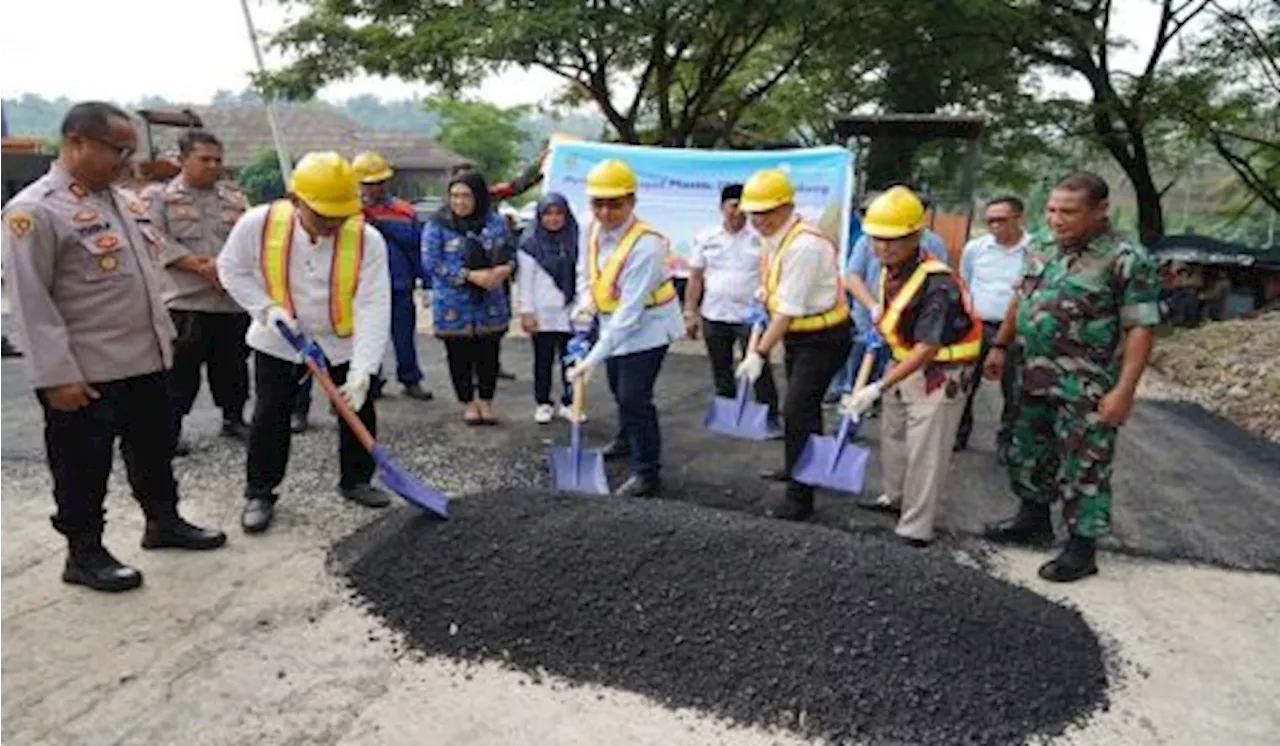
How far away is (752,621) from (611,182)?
2086mm

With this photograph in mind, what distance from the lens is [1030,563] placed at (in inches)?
151

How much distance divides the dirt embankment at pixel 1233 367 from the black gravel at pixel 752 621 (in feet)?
15.4

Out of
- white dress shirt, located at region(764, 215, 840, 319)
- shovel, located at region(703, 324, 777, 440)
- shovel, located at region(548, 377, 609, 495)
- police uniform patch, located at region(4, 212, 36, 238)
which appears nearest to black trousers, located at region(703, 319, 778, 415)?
shovel, located at region(703, 324, 777, 440)

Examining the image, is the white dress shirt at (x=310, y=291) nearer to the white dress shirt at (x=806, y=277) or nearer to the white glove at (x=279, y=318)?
the white glove at (x=279, y=318)

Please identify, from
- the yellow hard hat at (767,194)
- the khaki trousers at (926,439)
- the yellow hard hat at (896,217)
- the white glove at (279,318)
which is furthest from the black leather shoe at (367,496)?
the yellow hard hat at (896,217)

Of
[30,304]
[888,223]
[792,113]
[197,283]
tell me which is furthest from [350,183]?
[792,113]

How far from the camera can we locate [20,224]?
3.00 m

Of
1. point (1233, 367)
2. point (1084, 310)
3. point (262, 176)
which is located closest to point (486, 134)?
point (262, 176)

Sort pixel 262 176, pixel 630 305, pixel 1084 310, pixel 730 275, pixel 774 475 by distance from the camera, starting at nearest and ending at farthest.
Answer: pixel 1084 310 < pixel 630 305 < pixel 774 475 < pixel 730 275 < pixel 262 176

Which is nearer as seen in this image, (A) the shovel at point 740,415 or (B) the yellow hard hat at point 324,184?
(B) the yellow hard hat at point 324,184

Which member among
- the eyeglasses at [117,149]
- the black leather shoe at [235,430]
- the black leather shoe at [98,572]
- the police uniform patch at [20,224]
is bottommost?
the black leather shoe at [235,430]

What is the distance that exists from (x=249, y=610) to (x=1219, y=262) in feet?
43.7

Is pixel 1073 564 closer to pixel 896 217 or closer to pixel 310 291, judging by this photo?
pixel 896 217

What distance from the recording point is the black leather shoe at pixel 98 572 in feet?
10.8
